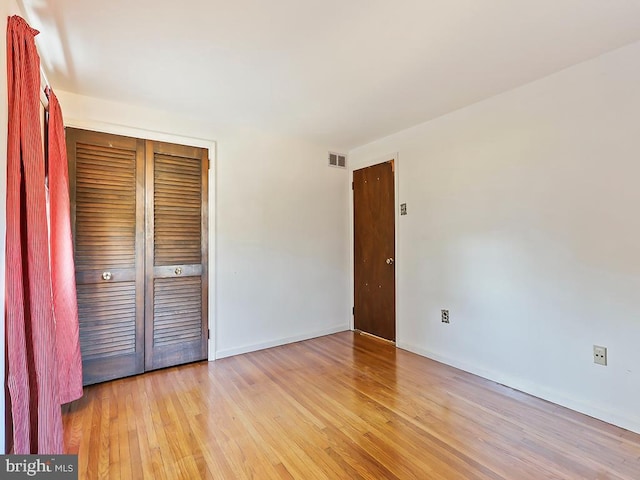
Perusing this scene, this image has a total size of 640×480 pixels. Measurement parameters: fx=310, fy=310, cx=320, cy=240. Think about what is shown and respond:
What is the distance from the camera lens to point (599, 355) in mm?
2084

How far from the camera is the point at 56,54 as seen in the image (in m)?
2.01

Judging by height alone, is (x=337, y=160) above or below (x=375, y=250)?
above

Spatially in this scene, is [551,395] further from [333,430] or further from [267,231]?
[267,231]

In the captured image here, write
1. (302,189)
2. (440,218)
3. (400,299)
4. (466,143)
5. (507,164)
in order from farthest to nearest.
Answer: (302,189) → (400,299) → (440,218) → (466,143) → (507,164)

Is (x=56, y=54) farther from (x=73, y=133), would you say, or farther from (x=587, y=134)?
(x=587, y=134)

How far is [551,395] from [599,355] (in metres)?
0.46

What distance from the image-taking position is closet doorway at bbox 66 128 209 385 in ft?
8.36

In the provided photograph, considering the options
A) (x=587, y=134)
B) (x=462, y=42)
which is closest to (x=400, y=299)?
(x=587, y=134)

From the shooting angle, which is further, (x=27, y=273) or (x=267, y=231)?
(x=267, y=231)

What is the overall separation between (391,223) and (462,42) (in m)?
2.00

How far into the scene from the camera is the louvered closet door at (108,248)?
2.53 m

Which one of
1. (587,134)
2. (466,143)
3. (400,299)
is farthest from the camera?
(400,299)

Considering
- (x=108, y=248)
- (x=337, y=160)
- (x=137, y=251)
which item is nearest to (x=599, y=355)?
(x=337, y=160)

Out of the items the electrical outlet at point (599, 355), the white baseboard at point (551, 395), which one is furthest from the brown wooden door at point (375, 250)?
the electrical outlet at point (599, 355)
